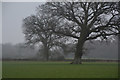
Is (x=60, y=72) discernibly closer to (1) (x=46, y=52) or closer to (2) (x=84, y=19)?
(2) (x=84, y=19)

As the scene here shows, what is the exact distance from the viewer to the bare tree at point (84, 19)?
2775 centimetres

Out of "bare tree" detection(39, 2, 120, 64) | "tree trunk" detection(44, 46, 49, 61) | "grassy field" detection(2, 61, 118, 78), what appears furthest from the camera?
"tree trunk" detection(44, 46, 49, 61)

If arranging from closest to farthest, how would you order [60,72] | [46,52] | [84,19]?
[60,72], [84,19], [46,52]

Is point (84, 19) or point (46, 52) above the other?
point (84, 19)

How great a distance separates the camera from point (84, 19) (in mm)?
29281

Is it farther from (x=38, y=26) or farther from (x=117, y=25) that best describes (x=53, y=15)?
(x=117, y=25)

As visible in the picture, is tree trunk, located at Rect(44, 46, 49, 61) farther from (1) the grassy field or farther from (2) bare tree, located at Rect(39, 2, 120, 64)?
(1) the grassy field

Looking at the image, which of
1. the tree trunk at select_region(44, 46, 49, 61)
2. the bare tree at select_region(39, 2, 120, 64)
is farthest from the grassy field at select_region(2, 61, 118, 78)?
the tree trunk at select_region(44, 46, 49, 61)

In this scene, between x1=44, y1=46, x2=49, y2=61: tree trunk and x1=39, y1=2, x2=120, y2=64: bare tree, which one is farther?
x1=44, y1=46, x2=49, y2=61: tree trunk

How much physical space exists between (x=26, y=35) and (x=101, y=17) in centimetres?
955

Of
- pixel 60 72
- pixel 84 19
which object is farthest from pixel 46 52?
pixel 60 72

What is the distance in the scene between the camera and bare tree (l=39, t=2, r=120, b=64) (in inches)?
1093

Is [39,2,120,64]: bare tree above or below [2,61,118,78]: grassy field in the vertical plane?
above

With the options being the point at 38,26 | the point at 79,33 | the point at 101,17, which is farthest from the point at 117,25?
the point at 38,26
